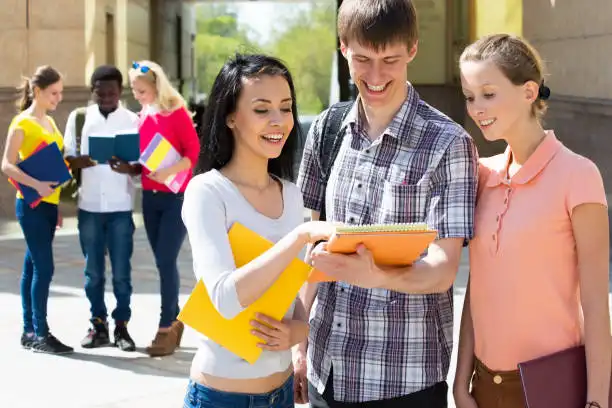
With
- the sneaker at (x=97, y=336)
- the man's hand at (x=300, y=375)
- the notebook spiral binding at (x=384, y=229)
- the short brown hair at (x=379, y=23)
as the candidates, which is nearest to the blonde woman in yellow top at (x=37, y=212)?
the sneaker at (x=97, y=336)

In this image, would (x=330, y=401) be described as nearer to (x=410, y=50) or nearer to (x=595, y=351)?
(x=595, y=351)

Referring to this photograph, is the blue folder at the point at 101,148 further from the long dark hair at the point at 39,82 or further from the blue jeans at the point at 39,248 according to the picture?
the long dark hair at the point at 39,82

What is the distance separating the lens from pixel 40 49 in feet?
51.1

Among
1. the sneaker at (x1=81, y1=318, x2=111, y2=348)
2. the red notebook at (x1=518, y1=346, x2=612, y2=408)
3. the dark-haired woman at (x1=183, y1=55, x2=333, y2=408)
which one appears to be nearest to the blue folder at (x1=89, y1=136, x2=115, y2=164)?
the sneaker at (x1=81, y1=318, x2=111, y2=348)

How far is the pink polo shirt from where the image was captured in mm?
3000

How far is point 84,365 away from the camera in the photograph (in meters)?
7.32

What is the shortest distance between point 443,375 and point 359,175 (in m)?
0.62

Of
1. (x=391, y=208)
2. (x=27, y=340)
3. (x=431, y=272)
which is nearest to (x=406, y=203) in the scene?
(x=391, y=208)

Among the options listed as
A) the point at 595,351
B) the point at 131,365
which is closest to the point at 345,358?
the point at 595,351

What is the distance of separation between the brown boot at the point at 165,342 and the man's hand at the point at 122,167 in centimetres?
106

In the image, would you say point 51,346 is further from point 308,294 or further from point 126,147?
point 308,294

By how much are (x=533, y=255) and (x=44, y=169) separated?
202 inches

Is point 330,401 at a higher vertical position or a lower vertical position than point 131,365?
higher

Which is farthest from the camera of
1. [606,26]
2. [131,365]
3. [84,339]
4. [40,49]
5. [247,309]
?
[40,49]
